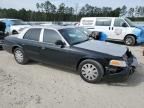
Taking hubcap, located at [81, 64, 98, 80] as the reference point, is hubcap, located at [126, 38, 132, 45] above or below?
above

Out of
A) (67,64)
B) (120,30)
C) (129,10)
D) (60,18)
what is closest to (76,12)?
(60,18)

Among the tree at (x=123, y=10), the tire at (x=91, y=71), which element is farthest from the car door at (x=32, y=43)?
the tree at (x=123, y=10)

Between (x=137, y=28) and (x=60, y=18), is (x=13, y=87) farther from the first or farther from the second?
(x=60, y=18)

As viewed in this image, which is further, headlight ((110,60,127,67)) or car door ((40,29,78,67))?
car door ((40,29,78,67))

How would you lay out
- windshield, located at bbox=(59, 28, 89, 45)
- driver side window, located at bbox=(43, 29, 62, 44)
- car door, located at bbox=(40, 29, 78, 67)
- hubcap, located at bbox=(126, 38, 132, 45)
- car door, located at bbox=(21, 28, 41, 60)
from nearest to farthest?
car door, located at bbox=(40, 29, 78, 67)
windshield, located at bbox=(59, 28, 89, 45)
driver side window, located at bbox=(43, 29, 62, 44)
car door, located at bbox=(21, 28, 41, 60)
hubcap, located at bbox=(126, 38, 132, 45)

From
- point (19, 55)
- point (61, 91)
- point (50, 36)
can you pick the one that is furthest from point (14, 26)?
point (61, 91)

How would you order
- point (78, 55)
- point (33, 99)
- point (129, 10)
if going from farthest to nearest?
1. point (129, 10)
2. point (78, 55)
3. point (33, 99)

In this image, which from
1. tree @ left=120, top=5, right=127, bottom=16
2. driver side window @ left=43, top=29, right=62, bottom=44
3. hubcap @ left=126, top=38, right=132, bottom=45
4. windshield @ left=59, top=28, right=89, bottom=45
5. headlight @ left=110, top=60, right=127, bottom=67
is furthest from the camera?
tree @ left=120, top=5, right=127, bottom=16

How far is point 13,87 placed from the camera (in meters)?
4.88

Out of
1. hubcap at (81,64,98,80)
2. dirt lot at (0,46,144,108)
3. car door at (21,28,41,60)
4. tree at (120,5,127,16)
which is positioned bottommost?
dirt lot at (0,46,144,108)

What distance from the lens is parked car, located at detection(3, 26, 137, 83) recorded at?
4.88 m

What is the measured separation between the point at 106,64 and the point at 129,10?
39.3m

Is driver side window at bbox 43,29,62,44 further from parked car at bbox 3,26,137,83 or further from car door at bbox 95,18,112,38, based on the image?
car door at bbox 95,18,112,38

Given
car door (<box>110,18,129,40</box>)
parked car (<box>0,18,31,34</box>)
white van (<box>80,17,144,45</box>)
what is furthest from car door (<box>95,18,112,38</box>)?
parked car (<box>0,18,31,34</box>)
